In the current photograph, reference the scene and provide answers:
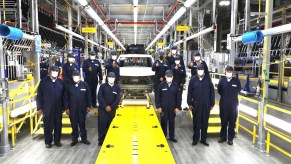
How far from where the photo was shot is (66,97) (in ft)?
17.8

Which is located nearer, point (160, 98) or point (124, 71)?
point (160, 98)

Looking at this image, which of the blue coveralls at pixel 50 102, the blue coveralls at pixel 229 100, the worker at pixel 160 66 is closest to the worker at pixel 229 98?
the blue coveralls at pixel 229 100

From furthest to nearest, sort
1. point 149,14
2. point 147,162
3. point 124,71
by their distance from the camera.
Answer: point 149,14, point 124,71, point 147,162

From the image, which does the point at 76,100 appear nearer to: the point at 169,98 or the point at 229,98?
the point at 169,98

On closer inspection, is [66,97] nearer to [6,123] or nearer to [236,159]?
[6,123]

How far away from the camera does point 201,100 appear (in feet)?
17.7

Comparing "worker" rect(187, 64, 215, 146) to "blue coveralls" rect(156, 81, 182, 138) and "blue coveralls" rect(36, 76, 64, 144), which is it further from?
"blue coveralls" rect(36, 76, 64, 144)

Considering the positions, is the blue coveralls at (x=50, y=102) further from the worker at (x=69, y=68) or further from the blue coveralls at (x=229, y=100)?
the blue coveralls at (x=229, y=100)

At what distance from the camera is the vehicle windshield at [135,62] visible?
966 centimetres

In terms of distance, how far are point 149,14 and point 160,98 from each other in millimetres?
13537

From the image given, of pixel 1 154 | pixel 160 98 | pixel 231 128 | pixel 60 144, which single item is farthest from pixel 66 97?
pixel 231 128

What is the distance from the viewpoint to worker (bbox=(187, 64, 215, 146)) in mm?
5410

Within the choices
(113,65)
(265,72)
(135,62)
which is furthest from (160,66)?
(265,72)

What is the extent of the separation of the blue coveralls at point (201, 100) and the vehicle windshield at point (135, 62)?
4.24m
